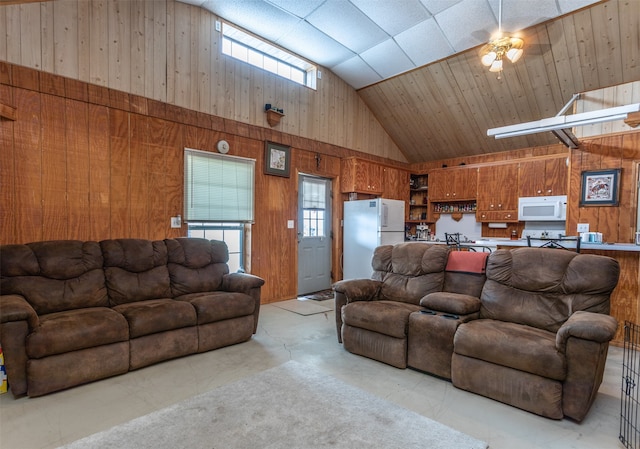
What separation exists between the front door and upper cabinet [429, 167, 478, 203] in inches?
107

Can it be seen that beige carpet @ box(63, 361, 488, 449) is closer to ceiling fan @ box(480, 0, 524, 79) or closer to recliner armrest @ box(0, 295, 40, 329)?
recliner armrest @ box(0, 295, 40, 329)

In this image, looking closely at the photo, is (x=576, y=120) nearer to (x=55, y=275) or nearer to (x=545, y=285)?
(x=545, y=285)

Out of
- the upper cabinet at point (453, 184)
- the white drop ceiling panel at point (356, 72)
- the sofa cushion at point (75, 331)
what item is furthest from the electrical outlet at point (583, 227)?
the sofa cushion at point (75, 331)

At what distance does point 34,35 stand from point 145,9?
1.19m

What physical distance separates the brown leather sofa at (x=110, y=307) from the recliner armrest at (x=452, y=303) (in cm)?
178

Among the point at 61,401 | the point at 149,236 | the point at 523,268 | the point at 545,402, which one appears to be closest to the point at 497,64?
the point at 523,268

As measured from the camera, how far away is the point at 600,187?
435 cm

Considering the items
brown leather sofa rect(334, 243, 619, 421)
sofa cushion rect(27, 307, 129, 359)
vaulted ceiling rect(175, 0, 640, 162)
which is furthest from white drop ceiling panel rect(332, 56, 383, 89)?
sofa cushion rect(27, 307, 129, 359)

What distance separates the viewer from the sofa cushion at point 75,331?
227 centimetres

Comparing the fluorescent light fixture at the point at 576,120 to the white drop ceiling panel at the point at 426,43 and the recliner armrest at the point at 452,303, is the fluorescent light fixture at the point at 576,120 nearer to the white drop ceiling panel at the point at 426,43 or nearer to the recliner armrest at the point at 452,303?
the white drop ceiling panel at the point at 426,43

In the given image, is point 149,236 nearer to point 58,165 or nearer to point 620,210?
point 58,165

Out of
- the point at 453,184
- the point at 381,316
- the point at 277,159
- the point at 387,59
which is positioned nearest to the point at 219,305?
the point at 381,316

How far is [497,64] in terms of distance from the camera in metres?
3.87

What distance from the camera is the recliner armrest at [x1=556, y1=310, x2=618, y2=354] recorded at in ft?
6.40
